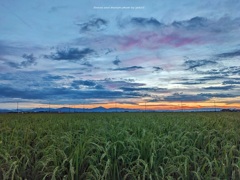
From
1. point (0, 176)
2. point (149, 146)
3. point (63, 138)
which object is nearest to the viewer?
point (0, 176)

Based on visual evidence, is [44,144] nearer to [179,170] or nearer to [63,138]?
[63,138]

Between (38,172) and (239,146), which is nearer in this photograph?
(38,172)

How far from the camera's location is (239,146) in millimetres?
6625

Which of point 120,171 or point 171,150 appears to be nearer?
point 120,171

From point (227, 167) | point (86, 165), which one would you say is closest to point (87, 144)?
point (86, 165)

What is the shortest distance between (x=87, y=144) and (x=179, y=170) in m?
1.96

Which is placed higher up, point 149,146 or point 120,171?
point 149,146

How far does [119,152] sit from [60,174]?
1270 mm

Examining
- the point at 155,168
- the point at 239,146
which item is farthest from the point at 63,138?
the point at 239,146

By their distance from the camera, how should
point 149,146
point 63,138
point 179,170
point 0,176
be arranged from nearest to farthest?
point 179,170, point 0,176, point 149,146, point 63,138

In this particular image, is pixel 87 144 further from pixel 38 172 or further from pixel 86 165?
pixel 38 172

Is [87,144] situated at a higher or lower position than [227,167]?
higher

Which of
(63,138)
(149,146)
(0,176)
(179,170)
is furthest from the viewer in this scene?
(63,138)

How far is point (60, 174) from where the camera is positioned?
4.56 m
